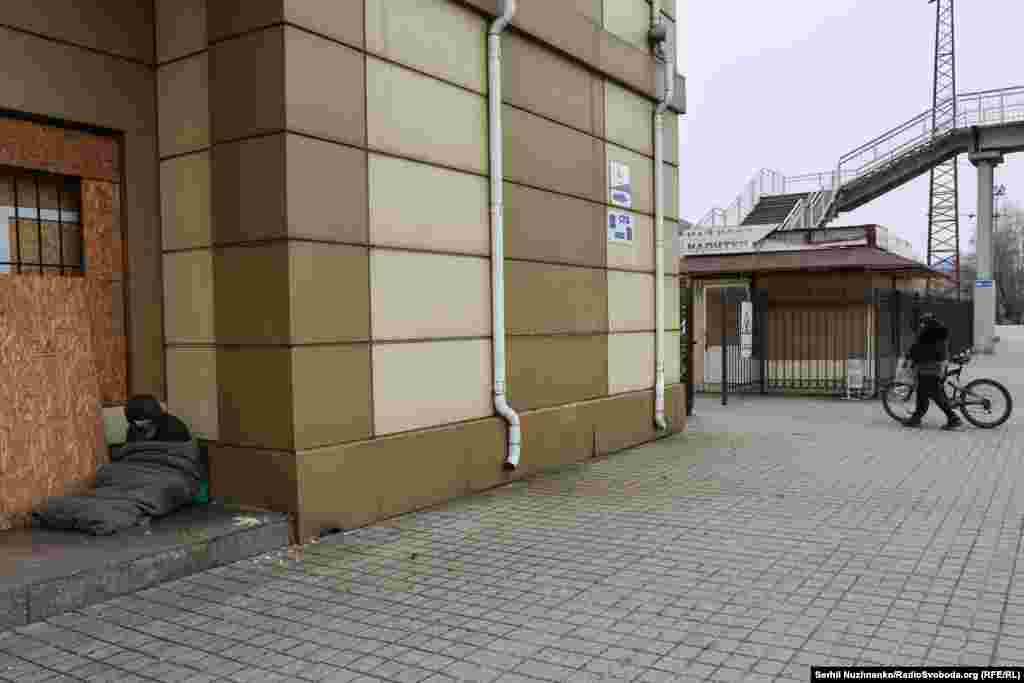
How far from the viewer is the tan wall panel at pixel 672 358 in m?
12.2

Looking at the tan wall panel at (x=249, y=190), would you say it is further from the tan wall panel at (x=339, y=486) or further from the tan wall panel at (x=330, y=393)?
the tan wall panel at (x=339, y=486)

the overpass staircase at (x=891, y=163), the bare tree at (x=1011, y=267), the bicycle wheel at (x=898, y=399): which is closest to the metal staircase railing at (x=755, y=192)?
the overpass staircase at (x=891, y=163)

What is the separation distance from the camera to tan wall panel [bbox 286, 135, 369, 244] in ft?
20.6

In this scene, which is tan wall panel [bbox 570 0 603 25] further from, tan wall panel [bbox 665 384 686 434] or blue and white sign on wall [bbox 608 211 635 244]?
tan wall panel [bbox 665 384 686 434]

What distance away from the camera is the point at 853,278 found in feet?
59.6

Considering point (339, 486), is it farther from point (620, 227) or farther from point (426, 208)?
point (620, 227)

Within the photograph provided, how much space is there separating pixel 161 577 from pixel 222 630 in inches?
39.8

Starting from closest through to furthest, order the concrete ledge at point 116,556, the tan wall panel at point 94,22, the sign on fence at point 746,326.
A: the concrete ledge at point 116,556 < the tan wall panel at point 94,22 < the sign on fence at point 746,326

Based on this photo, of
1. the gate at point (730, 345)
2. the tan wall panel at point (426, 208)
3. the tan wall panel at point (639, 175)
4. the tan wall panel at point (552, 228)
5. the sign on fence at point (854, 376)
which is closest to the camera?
the tan wall panel at point (426, 208)

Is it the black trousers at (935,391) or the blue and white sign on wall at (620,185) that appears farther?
the black trousers at (935,391)

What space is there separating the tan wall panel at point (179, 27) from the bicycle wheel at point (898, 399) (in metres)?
11.0

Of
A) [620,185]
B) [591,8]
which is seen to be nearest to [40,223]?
[591,8]

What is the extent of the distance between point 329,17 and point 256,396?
2.96 m

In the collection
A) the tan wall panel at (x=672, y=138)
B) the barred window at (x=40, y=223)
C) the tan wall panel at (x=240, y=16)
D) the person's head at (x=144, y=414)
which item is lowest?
the person's head at (x=144, y=414)
